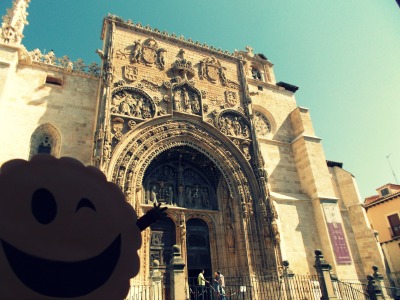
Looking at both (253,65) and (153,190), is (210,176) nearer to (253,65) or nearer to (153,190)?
(153,190)

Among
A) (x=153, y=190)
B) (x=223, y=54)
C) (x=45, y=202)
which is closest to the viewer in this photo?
(x=45, y=202)

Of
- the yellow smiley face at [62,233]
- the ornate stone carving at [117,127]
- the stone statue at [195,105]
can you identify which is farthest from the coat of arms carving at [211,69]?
the yellow smiley face at [62,233]

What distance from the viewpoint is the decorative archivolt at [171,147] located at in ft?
34.6

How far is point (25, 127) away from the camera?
10.3 meters

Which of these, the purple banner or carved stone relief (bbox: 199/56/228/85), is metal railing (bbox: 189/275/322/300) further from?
carved stone relief (bbox: 199/56/228/85)

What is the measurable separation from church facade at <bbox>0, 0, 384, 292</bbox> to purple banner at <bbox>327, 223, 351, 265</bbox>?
5 centimetres

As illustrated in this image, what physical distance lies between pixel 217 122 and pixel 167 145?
8.95 feet

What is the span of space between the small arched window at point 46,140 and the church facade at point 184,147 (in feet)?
0.12

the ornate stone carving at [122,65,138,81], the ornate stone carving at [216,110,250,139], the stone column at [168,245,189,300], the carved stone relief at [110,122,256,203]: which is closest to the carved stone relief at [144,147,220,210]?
the carved stone relief at [110,122,256,203]

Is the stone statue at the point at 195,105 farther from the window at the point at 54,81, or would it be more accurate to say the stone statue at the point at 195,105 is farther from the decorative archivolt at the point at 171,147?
the window at the point at 54,81

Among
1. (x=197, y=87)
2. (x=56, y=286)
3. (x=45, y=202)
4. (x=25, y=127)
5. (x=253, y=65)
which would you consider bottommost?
(x=56, y=286)

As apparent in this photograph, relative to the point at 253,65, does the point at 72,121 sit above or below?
→ below

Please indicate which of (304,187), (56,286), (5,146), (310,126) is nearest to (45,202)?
(56,286)

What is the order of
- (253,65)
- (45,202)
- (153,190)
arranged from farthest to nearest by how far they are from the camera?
(253,65) → (153,190) → (45,202)
